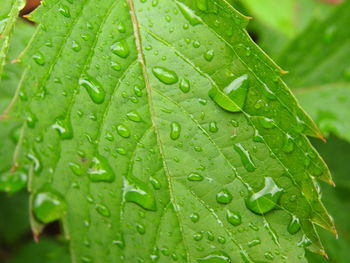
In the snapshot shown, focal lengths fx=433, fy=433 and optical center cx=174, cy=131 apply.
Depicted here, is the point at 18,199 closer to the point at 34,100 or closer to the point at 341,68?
the point at 34,100

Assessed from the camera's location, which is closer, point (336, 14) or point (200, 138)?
point (200, 138)

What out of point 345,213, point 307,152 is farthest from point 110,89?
point 345,213

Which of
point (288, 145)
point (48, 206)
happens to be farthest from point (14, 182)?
point (288, 145)

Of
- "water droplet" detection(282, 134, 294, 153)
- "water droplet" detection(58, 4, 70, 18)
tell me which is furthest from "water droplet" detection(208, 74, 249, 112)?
"water droplet" detection(58, 4, 70, 18)

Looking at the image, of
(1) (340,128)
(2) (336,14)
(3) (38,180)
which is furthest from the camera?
(2) (336,14)

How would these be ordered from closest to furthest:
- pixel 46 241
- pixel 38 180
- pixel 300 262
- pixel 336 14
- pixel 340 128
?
pixel 300 262 → pixel 38 180 → pixel 340 128 → pixel 336 14 → pixel 46 241

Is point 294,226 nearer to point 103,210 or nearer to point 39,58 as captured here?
point 103,210
